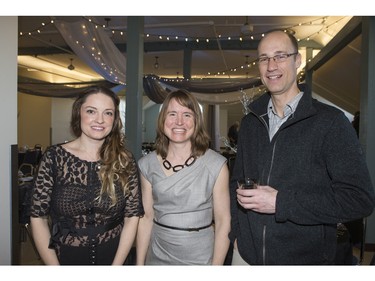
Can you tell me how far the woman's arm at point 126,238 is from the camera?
5.14 feet

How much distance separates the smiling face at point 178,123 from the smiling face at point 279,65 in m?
0.42

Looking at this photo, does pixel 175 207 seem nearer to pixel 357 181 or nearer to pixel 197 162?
pixel 197 162

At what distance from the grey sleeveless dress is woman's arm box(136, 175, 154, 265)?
0.12 feet

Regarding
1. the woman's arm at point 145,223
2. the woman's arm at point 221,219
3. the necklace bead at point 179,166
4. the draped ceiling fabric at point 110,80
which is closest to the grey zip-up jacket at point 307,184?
the woman's arm at point 221,219

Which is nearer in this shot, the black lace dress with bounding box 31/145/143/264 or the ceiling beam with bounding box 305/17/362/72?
the black lace dress with bounding box 31/145/143/264

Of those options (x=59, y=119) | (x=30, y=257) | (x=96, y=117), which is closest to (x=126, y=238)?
(x=96, y=117)

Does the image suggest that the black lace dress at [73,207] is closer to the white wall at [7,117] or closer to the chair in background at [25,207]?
the chair in background at [25,207]

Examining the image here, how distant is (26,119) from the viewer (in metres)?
12.0

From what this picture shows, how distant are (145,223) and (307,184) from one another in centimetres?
80

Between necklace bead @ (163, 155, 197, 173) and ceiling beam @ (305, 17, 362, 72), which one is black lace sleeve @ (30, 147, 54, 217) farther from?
ceiling beam @ (305, 17, 362, 72)

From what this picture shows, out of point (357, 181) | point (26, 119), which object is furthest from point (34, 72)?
point (357, 181)

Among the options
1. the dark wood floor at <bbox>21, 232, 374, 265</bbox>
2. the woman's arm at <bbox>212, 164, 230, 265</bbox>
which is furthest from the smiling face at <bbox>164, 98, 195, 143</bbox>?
the dark wood floor at <bbox>21, 232, 374, 265</bbox>

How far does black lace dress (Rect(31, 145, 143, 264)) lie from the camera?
147cm

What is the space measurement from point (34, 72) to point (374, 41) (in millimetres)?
11254
